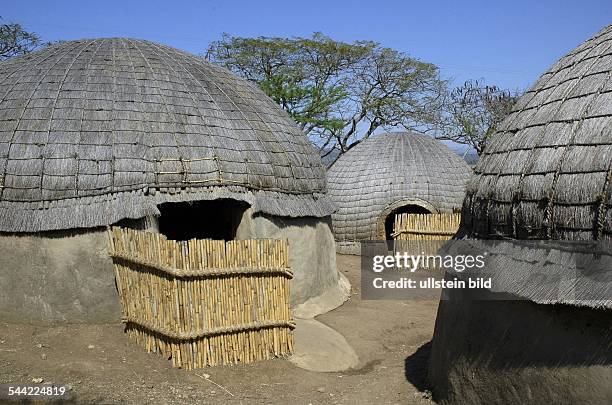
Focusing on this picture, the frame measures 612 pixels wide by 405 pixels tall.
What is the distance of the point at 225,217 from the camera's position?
12312mm

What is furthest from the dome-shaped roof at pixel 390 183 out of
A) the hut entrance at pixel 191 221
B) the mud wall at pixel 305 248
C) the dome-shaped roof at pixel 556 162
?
the dome-shaped roof at pixel 556 162

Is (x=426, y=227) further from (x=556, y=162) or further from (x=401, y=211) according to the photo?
(x=556, y=162)

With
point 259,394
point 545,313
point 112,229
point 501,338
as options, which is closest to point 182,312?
point 259,394

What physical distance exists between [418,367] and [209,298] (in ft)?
9.80

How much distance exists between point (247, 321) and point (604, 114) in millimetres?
5079

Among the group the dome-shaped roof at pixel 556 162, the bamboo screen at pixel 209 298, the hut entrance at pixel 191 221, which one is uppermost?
the dome-shaped roof at pixel 556 162

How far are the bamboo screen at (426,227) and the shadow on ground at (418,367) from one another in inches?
253

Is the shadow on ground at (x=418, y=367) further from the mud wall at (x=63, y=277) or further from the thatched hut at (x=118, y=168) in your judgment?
the mud wall at (x=63, y=277)

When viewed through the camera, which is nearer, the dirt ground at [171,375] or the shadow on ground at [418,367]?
the dirt ground at [171,375]

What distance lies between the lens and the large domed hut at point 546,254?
15.0 ft

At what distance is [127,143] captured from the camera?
985cm

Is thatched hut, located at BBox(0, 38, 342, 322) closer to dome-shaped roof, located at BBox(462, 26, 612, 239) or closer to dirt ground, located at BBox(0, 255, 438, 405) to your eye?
dirt ground, located at BBox(0, 255, 438, 405)

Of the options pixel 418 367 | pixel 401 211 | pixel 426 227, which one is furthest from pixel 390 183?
pixel 418 367

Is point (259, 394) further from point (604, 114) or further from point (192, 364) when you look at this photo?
point (604, 114)
